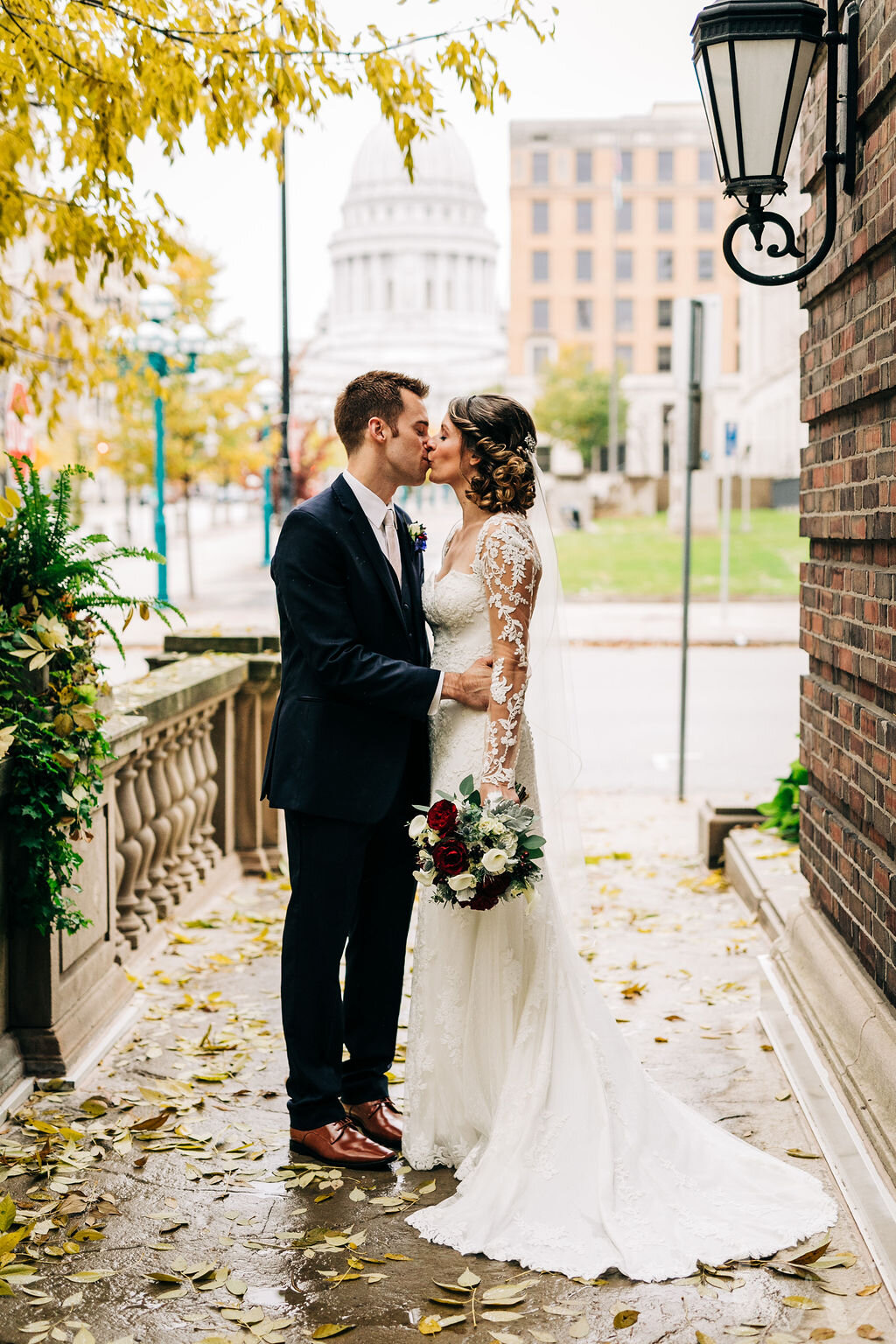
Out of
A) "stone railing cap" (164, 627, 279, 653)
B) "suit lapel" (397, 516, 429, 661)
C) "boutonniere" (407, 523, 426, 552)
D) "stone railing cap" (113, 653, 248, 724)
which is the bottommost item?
"stone railing cap" (113, 653, 248, 724)

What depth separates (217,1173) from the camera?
13.9ft

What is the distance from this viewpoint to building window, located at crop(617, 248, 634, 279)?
341ft

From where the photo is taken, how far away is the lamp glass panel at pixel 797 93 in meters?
4.43

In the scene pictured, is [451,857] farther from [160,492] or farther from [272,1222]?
[160,492]

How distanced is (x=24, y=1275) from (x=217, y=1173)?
780mm

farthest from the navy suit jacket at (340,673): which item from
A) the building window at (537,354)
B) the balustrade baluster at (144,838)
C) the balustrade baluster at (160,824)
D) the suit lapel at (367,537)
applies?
the building window at (537,354)

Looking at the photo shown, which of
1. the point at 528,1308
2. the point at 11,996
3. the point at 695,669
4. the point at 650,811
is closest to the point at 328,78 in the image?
the point at 11,996

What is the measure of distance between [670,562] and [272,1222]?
3347cm

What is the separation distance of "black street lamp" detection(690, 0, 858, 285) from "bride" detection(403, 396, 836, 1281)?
3.77ft

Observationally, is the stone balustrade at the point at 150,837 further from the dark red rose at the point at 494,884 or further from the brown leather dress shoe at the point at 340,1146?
the dark red rose at the point at 494,884

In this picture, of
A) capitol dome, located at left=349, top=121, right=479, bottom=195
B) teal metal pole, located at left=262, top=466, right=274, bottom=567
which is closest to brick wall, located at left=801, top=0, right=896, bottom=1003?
teal metal pole, located at left=262, top=466, right=274, bottom=567

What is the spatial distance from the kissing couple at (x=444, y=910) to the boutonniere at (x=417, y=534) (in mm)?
40

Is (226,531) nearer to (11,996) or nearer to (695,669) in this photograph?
(695,669)

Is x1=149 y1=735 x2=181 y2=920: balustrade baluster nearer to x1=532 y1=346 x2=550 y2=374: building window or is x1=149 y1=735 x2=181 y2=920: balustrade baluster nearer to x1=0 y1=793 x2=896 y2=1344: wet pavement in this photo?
x1=0 y1=793 x2=896 y2=1344: wet pavement
